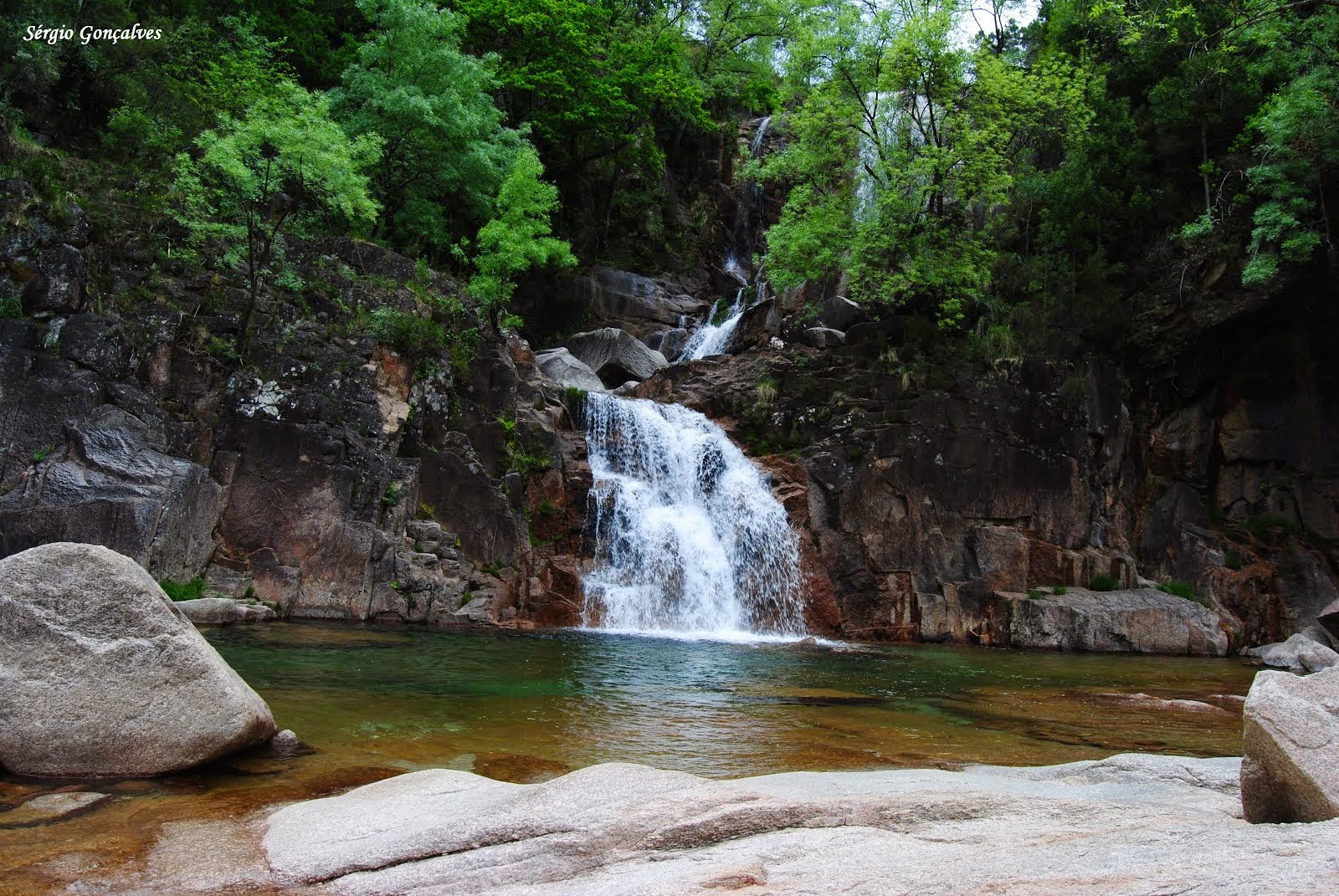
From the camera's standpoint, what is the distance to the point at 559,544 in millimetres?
19594

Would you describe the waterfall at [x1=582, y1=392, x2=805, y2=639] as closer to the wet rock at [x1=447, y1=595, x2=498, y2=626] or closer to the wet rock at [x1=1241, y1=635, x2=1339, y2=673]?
the wet rock at [x1=447, y1=595, x2=498, y2=626]

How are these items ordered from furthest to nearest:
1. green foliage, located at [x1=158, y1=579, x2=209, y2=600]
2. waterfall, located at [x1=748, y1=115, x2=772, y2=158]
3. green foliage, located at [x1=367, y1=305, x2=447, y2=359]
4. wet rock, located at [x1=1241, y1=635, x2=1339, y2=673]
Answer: waterfall, located at [x1=748, y1=115, x2=772, y2=158] → green foliage, located at [x1=367, y1=305, x2=447, y2=359] → wet rock, located at [x1=1241, y1=635, x2=1339, y2=673] → green foliage, located at [x1=158, y1=579, x2=209, y2=600]

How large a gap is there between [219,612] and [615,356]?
50.0 feet

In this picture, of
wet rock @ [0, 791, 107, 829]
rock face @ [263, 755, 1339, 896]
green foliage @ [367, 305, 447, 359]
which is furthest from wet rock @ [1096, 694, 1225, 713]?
green foliage @ [367, 305, 447, 359]

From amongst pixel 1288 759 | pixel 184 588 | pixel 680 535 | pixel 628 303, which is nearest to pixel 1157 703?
pixel 1288 759

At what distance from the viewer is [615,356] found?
2669 centimetres

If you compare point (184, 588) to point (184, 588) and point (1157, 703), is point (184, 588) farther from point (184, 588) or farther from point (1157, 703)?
point (1157, 703)

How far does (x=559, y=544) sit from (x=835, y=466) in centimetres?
717

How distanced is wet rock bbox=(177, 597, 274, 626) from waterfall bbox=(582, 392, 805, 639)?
268 inches

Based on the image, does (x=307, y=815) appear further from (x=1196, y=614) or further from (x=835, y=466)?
(x=1196, y=614)

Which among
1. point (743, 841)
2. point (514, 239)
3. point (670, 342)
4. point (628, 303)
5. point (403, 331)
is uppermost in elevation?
point (628, 303)

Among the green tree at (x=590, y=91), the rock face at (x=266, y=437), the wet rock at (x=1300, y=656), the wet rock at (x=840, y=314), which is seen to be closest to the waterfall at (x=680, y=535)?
the rock face at (x=266, y=437)

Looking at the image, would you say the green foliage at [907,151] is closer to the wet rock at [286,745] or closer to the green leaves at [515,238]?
the green leaves at [515,238]

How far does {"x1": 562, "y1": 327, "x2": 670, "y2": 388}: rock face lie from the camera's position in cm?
2669
